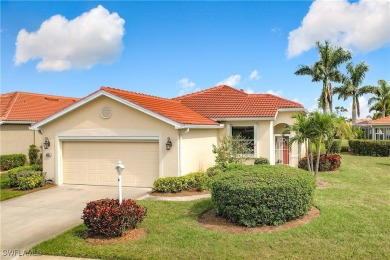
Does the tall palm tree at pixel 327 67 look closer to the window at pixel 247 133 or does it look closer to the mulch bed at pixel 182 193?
the window at pixel 247 133

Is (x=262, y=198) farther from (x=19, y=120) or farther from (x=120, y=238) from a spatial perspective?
(x=19, y=120)

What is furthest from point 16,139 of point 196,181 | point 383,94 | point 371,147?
point 383,94

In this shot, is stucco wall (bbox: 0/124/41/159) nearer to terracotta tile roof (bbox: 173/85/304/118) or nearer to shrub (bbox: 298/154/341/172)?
terracotta tile roof (bbox: 173/85/304/118)

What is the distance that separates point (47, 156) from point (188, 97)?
9.90 metres

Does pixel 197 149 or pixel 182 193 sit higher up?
pixel 197 149

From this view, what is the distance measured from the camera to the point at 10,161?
2330cm

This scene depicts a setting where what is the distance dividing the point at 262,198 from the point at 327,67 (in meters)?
37.8

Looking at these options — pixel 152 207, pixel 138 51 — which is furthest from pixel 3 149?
pixel 152 207

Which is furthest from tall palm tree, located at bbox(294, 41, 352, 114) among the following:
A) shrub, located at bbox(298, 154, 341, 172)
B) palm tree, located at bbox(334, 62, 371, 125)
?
shrub, located at bbox(298, 154, 341, 172)

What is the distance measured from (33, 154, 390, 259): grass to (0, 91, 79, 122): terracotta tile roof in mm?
16856

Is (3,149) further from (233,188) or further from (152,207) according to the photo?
(233,188)

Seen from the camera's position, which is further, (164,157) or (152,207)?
(164,157)

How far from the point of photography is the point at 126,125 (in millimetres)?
15477

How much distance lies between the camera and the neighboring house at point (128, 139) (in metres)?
14.9
